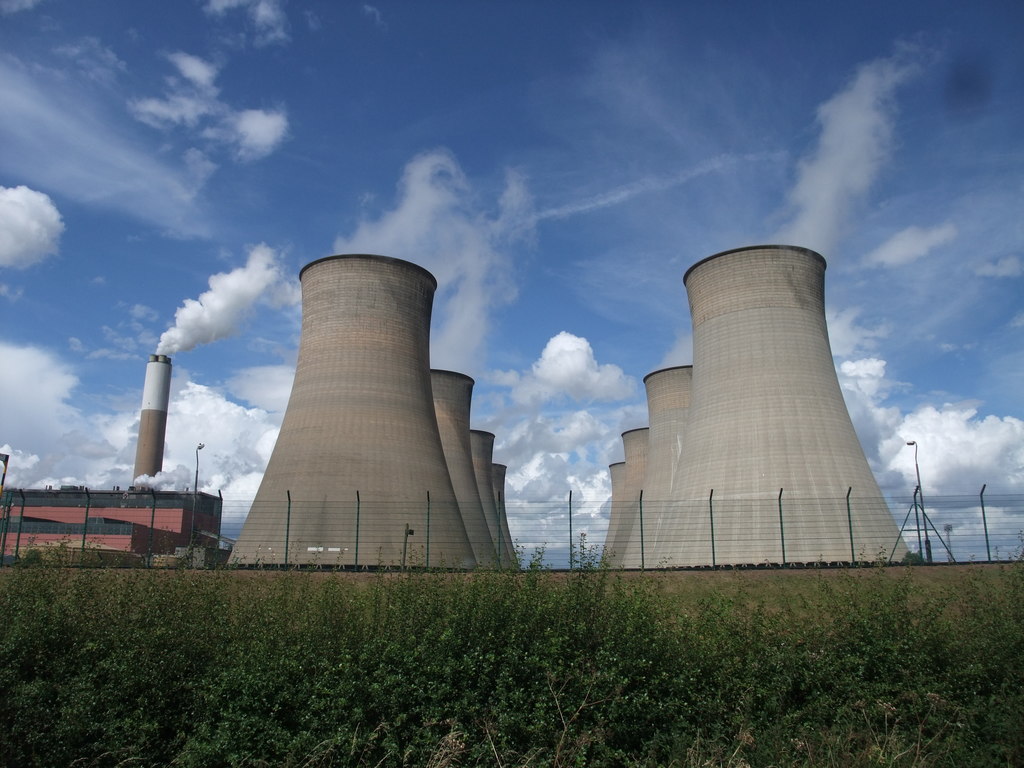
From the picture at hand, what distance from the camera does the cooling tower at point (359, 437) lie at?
14.3 metres

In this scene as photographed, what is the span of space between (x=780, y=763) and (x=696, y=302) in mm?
12652

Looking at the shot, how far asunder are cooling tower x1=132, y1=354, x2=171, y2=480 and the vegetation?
34315mm

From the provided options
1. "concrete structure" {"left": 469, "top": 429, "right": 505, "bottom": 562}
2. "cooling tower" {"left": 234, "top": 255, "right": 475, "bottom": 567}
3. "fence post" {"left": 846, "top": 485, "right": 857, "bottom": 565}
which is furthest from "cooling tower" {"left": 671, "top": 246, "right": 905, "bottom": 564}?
"concrete structure" {"left": 469, "top": 429, "right": 505, "bottom": 562}

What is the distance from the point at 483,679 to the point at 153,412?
36.9 metres

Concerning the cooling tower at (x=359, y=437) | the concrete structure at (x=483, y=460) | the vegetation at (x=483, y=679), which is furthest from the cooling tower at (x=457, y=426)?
the vegetation at (x=483, y=679)

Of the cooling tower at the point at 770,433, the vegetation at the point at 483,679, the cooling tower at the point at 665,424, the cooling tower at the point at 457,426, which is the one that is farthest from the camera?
the cooling tower at the point at 457,426

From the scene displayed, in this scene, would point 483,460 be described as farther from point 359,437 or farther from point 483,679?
point 483,679

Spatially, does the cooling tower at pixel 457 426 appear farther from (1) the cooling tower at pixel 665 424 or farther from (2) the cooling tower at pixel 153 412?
(2) the cooling tower at pixel 153 412

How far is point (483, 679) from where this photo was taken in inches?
226

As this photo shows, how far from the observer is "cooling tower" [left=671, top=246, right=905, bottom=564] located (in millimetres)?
13938

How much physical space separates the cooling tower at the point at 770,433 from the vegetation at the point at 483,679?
690 cm

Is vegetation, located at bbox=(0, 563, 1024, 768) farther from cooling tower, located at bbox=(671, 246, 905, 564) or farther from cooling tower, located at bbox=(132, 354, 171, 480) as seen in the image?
cooling tower, located at bbox=(132, 354, 171, 480)

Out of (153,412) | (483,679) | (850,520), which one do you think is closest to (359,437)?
(850,520)

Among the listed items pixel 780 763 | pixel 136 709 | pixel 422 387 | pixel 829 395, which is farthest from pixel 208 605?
pixel 829 395
